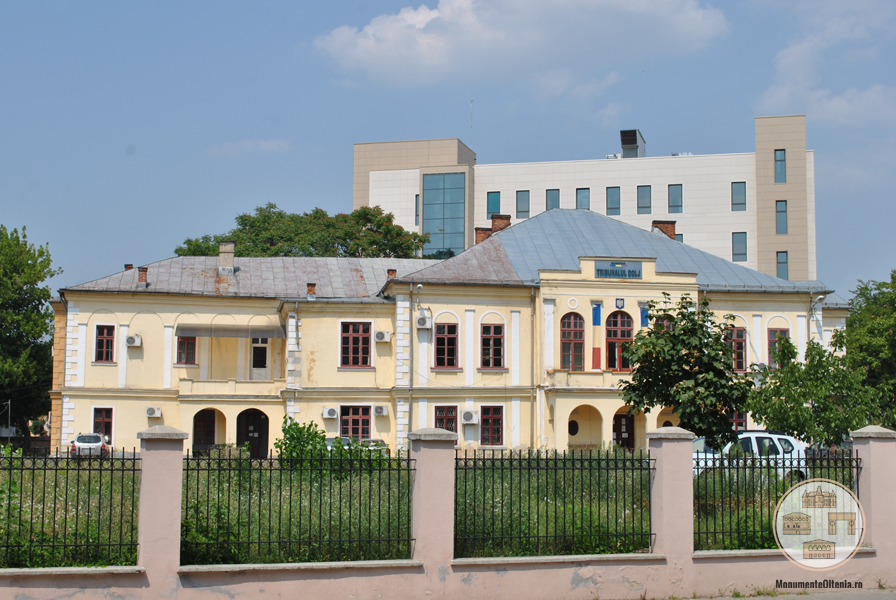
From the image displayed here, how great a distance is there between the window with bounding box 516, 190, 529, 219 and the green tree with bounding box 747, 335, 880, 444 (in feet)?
157

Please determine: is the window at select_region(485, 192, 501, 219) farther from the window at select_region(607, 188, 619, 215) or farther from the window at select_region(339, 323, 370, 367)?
the window at select_region(339, 323, 370, 367)

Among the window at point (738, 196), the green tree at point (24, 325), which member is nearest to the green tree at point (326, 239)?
the green tree at point (24, 325)

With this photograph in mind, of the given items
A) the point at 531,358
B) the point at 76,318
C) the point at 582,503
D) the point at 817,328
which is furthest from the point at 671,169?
the point at 582,503

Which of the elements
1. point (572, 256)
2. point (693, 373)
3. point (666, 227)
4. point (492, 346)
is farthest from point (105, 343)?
point (693, 373)

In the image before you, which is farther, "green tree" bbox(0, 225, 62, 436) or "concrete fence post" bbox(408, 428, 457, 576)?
"green tree" bbox(0, 225, 62, 436)

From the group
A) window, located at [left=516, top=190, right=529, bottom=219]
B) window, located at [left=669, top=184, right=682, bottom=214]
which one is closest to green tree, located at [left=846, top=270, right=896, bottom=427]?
window, located at [left=669, top=184, right=682, bottom=214]

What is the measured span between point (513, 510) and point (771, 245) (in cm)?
5521

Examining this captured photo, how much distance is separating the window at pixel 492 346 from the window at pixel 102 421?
14910 millimetres

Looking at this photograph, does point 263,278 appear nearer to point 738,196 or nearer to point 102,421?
point 102,421

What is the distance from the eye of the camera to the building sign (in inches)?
1249

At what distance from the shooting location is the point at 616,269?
104 feet

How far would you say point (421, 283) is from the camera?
1252 inches

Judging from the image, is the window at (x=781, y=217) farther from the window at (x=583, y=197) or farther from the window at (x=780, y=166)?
the window at (x=583, y=197)

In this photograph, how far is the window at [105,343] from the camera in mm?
34781
